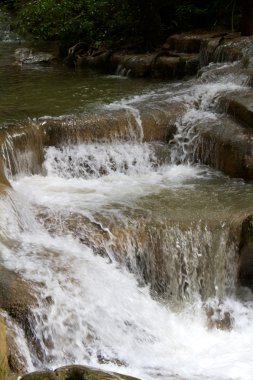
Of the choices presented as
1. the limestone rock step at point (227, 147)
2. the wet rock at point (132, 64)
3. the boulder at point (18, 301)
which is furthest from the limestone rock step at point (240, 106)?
the boulder at point (18, 301)

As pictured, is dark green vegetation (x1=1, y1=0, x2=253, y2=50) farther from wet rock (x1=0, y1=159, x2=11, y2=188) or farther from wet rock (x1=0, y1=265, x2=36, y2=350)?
wet rock (x1=0, y1=265, x2=36, y2=350)

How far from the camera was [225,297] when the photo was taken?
6480 mm

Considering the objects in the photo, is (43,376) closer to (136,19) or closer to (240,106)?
(240,106)

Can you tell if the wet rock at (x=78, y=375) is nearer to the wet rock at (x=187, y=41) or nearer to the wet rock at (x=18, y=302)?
the wet rock at (x=18, y=302)

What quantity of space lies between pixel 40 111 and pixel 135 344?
15.6 ft

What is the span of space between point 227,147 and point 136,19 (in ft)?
21.6

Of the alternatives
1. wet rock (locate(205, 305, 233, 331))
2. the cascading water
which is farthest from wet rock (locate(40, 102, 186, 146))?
wet rock (locate(205, 305, 233, 331))

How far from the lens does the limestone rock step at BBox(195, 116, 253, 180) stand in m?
7.99

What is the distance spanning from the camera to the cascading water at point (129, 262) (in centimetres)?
523

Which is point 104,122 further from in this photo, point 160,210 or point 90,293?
point 90,293

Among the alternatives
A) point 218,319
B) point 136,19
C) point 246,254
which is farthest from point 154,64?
point 218,319

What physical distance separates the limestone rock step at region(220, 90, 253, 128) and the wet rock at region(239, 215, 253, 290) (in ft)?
7.63

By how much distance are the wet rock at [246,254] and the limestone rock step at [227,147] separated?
1569 mm

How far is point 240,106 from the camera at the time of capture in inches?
339
